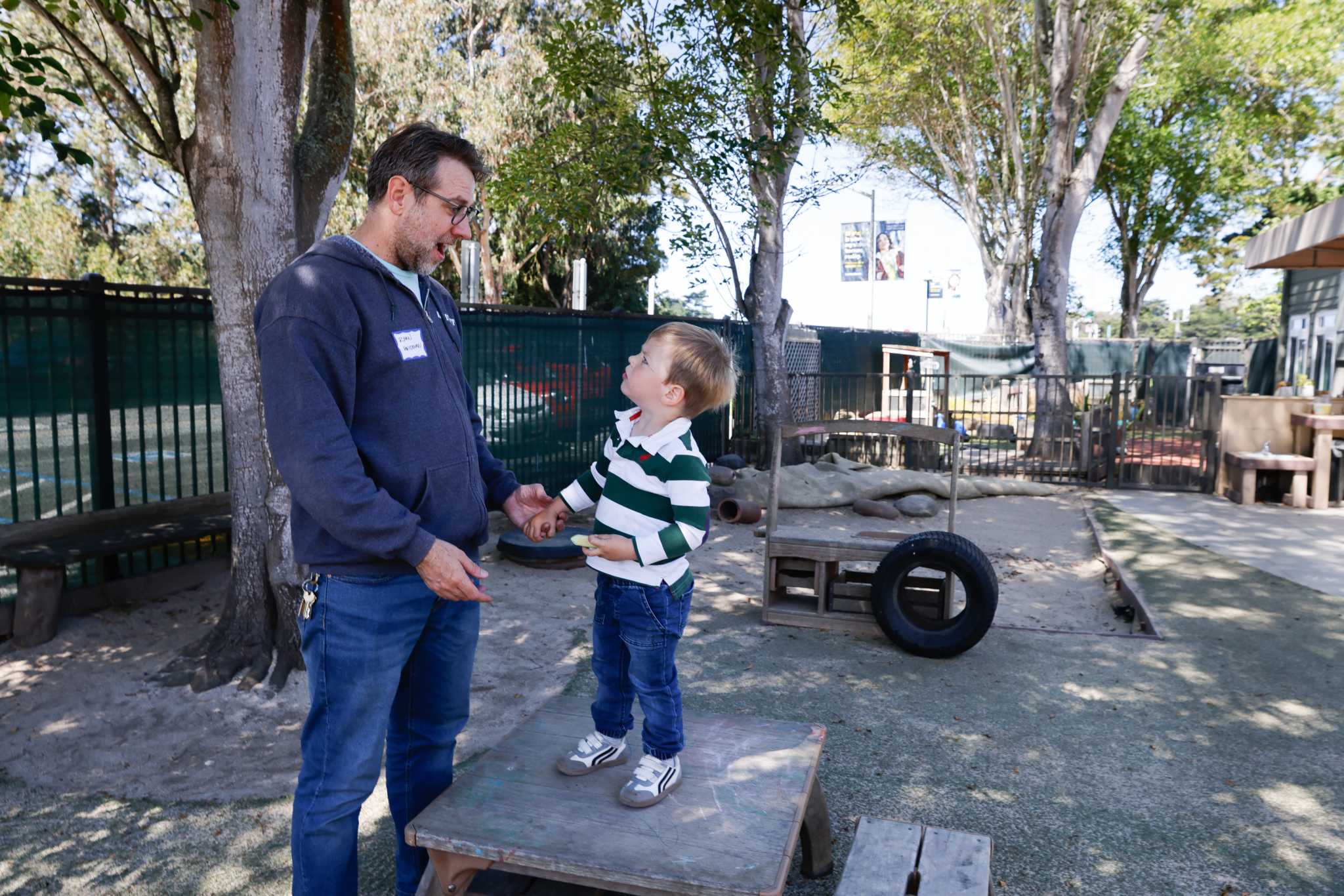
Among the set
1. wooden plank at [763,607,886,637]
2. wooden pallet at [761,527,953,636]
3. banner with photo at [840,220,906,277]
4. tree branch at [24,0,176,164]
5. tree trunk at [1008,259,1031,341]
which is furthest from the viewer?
banner with photo at [840,220,906,277]

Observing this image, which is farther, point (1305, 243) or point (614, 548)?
point (1305, 243)

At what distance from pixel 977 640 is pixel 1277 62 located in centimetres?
2489

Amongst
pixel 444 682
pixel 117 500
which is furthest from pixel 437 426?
pixel 117 500

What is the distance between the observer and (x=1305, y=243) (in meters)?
12.4

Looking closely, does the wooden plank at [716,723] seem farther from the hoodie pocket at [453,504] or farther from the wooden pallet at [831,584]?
the wooden pallet at [831,584]

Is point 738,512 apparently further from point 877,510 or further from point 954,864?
point 954,864

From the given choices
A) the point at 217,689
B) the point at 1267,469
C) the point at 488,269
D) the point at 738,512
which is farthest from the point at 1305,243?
the point at 488,269

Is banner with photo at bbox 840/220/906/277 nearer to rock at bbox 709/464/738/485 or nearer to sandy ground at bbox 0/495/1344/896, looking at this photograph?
rock at bbox 709/464/738/485

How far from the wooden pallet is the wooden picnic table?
7.11m

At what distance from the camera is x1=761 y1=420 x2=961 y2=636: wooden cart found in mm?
6098

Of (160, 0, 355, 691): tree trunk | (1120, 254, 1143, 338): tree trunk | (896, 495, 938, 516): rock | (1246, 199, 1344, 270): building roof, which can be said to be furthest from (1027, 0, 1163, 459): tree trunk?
(1120, 254, 1143, 338): tree trunk

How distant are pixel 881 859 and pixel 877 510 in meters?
8.27

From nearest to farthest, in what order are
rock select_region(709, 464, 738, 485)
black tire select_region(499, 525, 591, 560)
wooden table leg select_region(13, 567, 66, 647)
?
wooden table leg select_region(13, 567, 66, 647) < black tire select_region(499, 525, 591, 560) < rock select_region(709, 464, 738, 485)

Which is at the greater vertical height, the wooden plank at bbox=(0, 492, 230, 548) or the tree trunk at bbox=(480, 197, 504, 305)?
the tree trunk at bbox=(480, 197, 504, 305)
